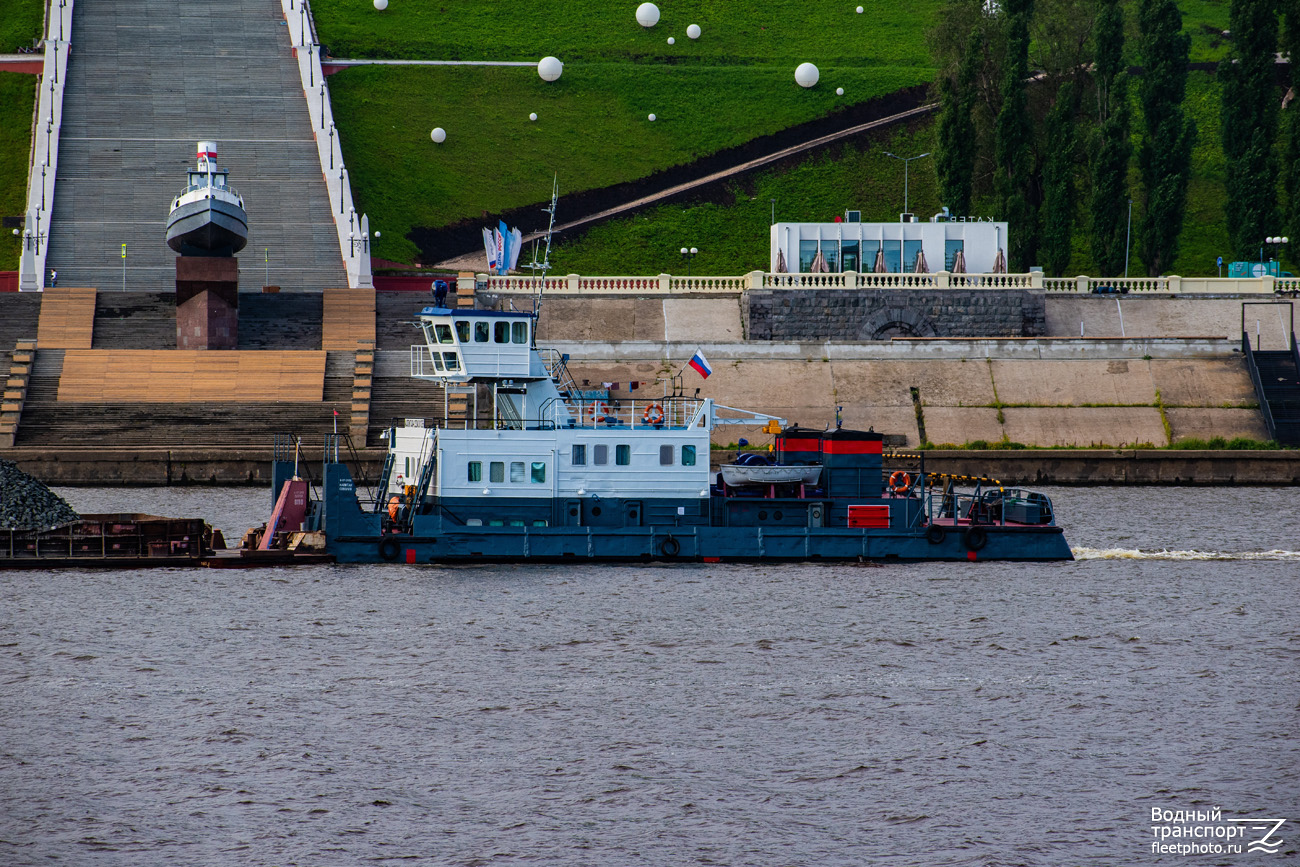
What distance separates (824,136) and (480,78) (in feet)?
68.6

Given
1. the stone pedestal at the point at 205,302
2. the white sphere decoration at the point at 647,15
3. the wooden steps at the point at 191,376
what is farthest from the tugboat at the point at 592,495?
the white sphere decoration at the point at 647,15

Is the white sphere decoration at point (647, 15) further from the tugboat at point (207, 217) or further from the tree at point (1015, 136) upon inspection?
the tugboat at point (207, 217)

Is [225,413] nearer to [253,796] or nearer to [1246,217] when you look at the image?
[253,796]

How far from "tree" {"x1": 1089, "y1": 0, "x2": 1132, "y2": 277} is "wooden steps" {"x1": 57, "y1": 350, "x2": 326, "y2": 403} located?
3628cm

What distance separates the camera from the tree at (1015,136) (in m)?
72.2

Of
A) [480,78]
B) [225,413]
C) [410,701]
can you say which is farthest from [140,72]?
[410,701]

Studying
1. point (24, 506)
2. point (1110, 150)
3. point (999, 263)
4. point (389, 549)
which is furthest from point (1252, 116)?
point (24, 506)

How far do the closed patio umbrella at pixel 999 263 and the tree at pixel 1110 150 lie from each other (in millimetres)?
4733

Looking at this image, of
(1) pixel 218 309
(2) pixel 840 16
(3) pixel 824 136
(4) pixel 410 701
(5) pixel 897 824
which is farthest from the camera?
(2) pixel 840 16

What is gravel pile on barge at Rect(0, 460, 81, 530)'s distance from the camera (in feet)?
125

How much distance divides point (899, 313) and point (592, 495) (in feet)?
110

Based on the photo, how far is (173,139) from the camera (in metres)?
77.4

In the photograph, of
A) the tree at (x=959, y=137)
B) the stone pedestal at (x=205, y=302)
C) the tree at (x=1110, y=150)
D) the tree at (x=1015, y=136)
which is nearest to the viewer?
the stone pedestal at (x=205, y=302)

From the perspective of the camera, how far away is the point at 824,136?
89750 millimetres
